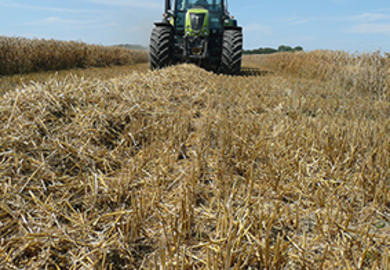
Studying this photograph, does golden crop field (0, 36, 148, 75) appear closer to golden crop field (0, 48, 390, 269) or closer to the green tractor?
the green tractor

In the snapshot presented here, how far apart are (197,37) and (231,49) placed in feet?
3.26

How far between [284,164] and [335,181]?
38cm

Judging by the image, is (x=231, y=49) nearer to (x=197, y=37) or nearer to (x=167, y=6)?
(x=197, y=37)

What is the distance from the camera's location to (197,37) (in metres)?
8.13

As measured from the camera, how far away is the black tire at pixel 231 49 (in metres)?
8.16

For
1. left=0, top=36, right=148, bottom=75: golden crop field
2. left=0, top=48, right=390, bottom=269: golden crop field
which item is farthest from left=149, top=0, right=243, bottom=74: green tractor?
left=0, top=36, right=148, bottom=75: golden crop field

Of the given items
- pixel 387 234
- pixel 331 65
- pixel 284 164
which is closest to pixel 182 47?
pixel 331 65

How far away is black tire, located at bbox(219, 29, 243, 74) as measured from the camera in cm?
816

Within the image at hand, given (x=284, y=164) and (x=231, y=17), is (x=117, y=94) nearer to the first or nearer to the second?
(x=284, y=164)

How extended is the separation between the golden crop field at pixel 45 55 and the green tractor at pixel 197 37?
17.3 feet

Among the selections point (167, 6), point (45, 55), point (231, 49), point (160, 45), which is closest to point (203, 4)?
point (167, 6)

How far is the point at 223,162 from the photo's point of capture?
2.32 m

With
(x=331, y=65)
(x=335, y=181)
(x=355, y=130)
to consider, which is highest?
(x=331, y=65)

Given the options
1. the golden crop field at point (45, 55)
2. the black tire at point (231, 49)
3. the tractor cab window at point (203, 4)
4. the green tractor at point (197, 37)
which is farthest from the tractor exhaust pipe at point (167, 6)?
the golden crop field at point (45, 55)
